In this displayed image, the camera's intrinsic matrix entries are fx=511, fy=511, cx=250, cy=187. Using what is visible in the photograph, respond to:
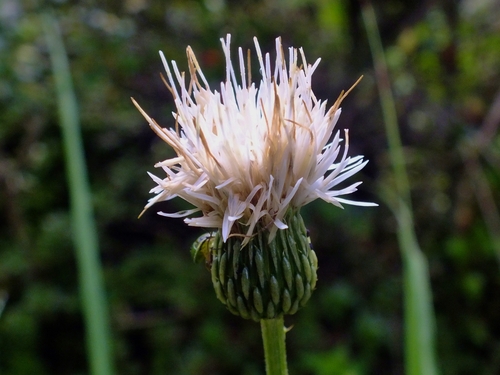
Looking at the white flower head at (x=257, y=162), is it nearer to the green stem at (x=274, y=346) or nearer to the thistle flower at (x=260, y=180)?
the thistle flower at (x=260, y=180)

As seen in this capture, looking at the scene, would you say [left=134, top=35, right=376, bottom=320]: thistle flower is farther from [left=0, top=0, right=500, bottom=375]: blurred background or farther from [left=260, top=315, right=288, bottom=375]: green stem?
[left=0, top=0, right=500, bottom=375]: blurred background

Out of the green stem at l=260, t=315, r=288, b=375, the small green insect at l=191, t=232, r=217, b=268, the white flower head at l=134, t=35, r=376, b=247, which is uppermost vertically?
the white flower head at l=134, t=35, r=376, b=247

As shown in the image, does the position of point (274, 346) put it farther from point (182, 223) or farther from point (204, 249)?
point (182, 223)

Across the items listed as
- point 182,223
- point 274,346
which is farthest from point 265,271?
point 182,223

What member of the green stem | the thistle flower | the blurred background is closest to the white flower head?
the thistle flower

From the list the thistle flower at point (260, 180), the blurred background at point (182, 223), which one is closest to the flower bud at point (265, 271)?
the thistle flower at point (260, 180)

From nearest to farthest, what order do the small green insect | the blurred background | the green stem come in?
1. the green stem
2. the small green insect
3. the blurred background

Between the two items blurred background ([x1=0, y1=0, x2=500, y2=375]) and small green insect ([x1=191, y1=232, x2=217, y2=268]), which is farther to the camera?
blurred background ([x1=0, y1=0, x2=500, y2=375])
